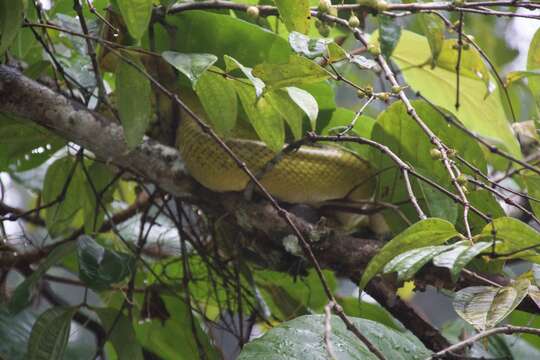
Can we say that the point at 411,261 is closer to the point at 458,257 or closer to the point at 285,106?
the point at 458,257

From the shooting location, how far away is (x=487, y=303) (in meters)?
0.75

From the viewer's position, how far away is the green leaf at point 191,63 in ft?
2.69

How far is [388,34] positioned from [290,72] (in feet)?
0.69

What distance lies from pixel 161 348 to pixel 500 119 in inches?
27.1

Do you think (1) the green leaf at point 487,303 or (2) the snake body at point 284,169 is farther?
(2) the snake body at point 284,169

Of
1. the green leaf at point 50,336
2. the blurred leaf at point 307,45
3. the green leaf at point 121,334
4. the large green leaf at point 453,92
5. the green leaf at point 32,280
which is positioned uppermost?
the blurred leaf at point 307,45

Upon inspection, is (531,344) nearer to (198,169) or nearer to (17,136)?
(198,169)

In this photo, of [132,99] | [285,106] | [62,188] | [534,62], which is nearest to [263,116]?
[285,106]

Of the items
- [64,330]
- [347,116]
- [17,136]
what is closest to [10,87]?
[17,136]

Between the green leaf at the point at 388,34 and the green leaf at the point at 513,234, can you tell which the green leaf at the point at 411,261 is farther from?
the green leaf at the point at 388,34

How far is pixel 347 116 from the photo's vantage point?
115cm

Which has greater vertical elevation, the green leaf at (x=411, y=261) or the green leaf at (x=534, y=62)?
the green leaf at (x=534, y=62)

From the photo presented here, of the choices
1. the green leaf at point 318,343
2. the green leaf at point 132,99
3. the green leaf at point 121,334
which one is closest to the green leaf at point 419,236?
the green leaf at point 318,343

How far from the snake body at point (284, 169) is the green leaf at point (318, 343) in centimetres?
25
